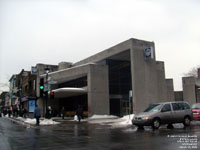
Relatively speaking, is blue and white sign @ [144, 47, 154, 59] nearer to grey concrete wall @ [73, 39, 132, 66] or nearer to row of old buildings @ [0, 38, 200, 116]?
row of old buildings @ [0, 38, 200, 116]

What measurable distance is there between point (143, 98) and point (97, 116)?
21.7 feet

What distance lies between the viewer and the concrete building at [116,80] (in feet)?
106

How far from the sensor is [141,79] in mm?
32344

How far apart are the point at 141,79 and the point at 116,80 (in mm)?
6311

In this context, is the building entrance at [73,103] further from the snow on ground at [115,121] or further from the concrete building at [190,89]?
the concrete building at [190,89]

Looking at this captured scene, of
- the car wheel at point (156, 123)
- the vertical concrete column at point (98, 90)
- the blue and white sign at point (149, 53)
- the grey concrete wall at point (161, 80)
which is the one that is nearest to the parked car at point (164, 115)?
the car wheel at point (156, 123)

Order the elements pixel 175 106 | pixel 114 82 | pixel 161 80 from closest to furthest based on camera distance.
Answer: pixel 175 106 → pixel 114 82 → pixel 161 80

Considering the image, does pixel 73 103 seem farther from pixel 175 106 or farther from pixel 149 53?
pixel 175 106

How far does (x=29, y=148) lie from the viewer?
8.91 m

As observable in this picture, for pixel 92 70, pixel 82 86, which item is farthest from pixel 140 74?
pixel 82 86

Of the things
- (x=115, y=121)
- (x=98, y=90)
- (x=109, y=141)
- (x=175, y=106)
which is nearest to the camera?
(x=109, y=141)

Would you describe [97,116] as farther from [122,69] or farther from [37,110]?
[37,110]

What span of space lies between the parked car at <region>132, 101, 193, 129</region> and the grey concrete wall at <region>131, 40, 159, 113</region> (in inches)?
600

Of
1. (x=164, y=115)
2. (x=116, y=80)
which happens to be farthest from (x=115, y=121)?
(x=116, y=80)
